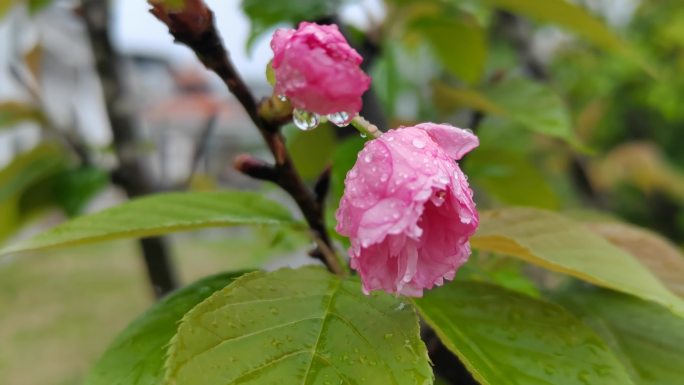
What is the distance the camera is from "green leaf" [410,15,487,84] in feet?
2.94

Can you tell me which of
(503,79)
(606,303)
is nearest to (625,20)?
(503,79)

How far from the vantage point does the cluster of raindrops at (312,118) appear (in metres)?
0.32

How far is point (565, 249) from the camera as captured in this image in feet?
1.40

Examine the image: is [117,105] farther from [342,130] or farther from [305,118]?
[305,118]

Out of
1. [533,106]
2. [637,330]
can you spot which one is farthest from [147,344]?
[533,106]

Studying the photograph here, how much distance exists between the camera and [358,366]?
302mm

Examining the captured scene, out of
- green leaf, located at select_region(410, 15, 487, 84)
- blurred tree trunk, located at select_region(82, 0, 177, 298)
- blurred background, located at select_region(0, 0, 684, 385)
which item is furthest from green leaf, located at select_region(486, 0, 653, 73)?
blurred tree trunk, located at select_region(82, 0, 177, 298)

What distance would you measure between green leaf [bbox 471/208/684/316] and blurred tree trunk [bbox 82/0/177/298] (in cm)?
60

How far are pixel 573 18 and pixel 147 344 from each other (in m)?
0.59

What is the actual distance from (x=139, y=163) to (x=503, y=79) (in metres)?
0.53

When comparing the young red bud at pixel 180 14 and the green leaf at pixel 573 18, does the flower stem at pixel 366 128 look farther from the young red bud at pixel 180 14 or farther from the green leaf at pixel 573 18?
the green leaf at pixel 573 18

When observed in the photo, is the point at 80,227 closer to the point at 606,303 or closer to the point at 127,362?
the point at 127,362

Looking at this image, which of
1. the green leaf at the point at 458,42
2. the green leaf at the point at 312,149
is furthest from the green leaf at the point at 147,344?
the green leaf at the point at 458,42

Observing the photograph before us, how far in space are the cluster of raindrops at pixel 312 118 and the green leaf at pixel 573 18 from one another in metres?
0.47
